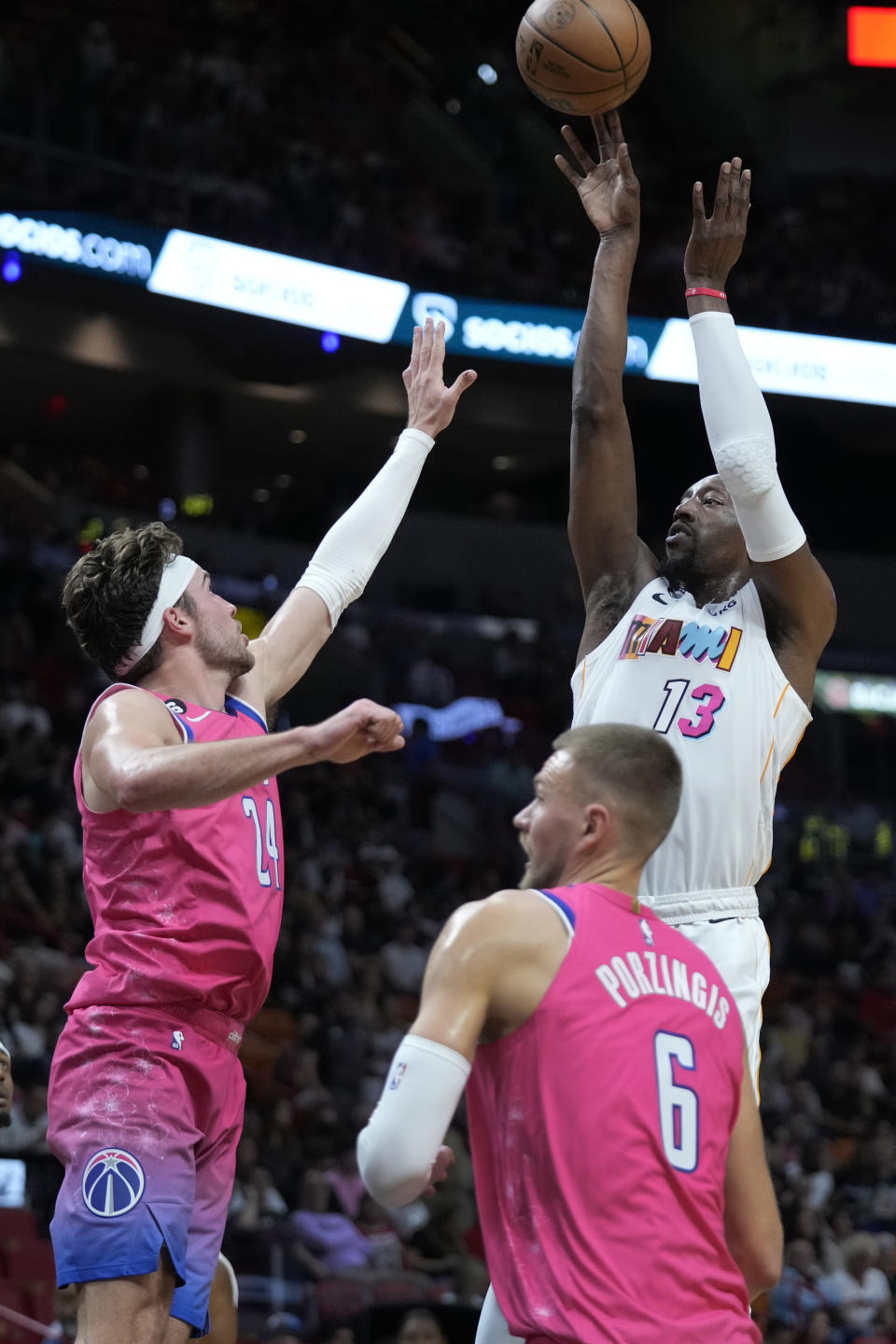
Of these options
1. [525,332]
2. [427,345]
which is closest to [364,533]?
[427,345]

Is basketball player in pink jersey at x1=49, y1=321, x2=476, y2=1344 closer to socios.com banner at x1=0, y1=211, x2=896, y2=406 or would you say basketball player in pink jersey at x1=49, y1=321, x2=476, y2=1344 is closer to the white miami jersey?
the white miami jersey

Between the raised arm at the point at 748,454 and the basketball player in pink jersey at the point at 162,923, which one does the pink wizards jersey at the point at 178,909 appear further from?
the raised arm at the point at 748,454

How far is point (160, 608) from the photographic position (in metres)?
3.57

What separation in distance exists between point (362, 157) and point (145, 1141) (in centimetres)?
1632

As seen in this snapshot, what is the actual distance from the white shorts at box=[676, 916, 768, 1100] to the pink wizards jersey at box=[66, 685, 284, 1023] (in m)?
0.97

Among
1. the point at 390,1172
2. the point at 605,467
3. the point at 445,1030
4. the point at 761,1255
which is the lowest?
the point at 761,1255

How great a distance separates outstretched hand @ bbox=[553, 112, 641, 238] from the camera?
4.23 meters

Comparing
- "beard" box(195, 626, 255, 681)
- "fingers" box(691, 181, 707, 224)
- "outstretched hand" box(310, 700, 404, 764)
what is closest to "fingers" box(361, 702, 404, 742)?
"outstretched hand" box(310, 700, 404, 764)

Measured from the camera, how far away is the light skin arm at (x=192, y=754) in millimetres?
2871

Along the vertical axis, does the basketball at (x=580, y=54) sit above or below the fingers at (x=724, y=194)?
above

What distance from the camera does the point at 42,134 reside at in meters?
14.1

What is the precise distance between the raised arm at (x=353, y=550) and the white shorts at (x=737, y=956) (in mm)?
1146

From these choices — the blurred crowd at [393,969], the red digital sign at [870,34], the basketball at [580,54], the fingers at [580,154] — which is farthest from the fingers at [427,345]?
the red digital sign at [870,34]

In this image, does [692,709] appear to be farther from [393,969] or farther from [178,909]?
[393,969]
